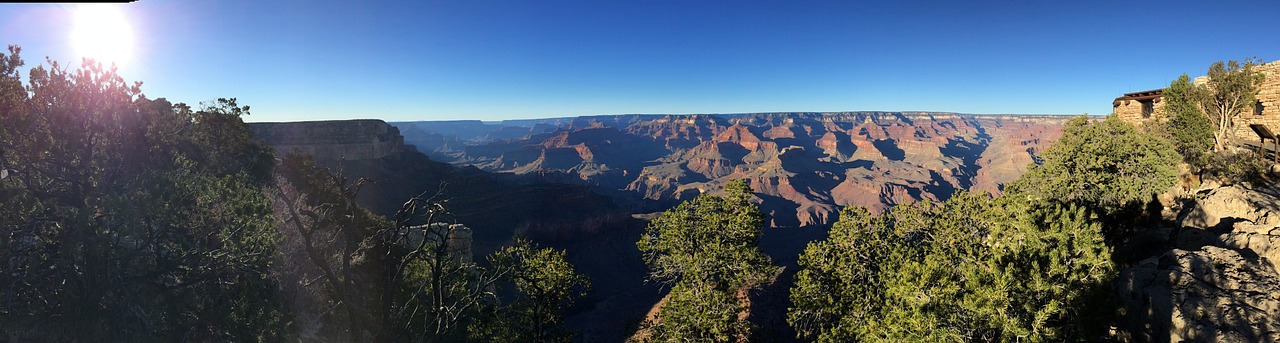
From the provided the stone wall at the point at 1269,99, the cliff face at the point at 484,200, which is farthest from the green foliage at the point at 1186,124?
the cliff face at the point at 484,200

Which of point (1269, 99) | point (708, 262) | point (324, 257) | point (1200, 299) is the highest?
point (1269, 99)

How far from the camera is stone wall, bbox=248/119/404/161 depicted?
82.8 metres

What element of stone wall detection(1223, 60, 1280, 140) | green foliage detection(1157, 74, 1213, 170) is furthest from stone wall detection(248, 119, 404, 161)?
stone wall detection(1223, 60, 1280, 140)

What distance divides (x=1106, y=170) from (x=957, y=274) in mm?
11640

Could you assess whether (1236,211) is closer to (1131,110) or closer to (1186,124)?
(1186,124)

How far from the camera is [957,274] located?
526 inches

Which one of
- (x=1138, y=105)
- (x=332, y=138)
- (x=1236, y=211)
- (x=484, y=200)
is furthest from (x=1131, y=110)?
(x=332, y=138)

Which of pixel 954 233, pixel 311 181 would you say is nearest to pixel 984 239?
pixel 954 233

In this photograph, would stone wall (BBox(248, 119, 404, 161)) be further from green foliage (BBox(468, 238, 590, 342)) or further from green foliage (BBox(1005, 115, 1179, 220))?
green foliage (BBox(1005, 115, 1179, 220))

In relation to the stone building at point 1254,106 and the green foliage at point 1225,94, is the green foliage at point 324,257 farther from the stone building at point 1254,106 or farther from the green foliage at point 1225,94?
the stone building at point 1254,106

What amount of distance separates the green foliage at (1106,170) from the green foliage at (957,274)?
17.7 ft

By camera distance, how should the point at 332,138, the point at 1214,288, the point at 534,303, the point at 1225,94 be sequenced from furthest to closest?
the point at 332,138 < the point at 1225,94 < the point at 534,303 < the point at 1214,288

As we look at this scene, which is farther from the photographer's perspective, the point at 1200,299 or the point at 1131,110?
the point at 1131,110

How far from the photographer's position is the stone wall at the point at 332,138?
82812 mm
